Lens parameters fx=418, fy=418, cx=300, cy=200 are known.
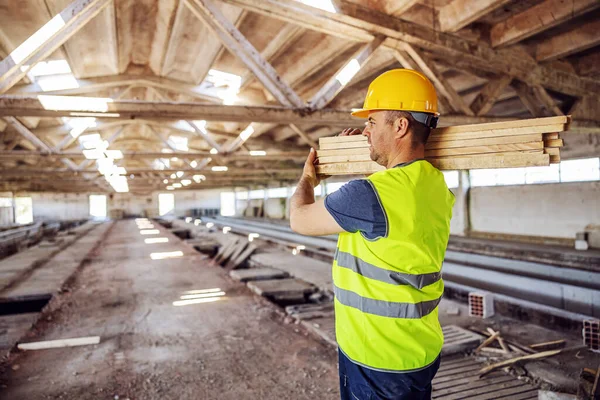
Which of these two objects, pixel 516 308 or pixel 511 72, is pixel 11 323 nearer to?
pixel 516 308

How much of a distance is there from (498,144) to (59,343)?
17.6 feet

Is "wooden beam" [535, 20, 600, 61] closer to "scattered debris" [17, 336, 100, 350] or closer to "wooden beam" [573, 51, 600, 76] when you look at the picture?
"wooden beam" [573, 51, 600, 76]

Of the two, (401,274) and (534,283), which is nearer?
(401,274)

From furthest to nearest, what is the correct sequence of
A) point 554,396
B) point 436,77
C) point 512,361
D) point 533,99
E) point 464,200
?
1. point 464,200
2. point 533,99
3. point 436,77
4. point 512,361
5. point 554,396

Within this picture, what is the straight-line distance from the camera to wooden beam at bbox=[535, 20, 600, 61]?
5680 mm

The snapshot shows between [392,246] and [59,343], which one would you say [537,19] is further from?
[59,343]

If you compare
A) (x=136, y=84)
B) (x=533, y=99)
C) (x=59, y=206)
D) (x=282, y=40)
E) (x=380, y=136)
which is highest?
(x=136, y=84)

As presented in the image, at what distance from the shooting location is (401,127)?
1819mm

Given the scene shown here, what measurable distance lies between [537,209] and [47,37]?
12813 mm

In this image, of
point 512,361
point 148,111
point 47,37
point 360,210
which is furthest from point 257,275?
point 360,210

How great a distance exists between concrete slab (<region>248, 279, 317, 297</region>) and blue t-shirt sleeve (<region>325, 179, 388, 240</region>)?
5.92m

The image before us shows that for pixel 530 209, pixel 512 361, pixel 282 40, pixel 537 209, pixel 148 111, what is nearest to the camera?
pixel 512 361

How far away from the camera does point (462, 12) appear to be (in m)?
5.39

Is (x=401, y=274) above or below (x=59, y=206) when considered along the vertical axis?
below
